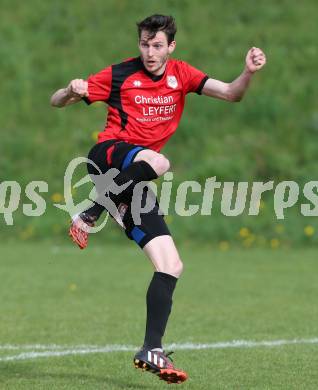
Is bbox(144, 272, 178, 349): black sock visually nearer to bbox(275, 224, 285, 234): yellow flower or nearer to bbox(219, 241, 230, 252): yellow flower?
bbox(219, 241, 230, 252): yellow flower

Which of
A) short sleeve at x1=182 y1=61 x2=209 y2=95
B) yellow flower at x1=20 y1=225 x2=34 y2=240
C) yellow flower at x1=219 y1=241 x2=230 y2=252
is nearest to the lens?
short sleeve at x1=182 y1=61 x2=209 y2=95

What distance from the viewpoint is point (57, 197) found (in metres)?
18.0

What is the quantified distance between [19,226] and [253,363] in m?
10.5

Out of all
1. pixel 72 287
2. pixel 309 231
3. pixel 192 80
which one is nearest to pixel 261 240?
pixel 309 231

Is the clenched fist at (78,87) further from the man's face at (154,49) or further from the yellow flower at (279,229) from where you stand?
the yellow flower at (279,229)

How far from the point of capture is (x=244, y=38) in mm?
21891

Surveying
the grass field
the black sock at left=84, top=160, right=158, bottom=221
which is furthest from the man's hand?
the grass field

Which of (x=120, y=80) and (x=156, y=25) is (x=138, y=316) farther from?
(x=156, y=25)

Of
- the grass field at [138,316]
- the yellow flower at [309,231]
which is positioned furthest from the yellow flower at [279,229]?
the grass field at [138,316]

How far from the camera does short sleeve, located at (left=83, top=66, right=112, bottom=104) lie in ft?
22.6

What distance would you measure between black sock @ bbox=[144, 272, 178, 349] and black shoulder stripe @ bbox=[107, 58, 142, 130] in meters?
1.12

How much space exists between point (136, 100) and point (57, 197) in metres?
11.3

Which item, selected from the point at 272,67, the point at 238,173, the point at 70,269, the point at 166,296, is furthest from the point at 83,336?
the point at 272,67

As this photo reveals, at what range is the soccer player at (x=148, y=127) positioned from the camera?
262 inches
